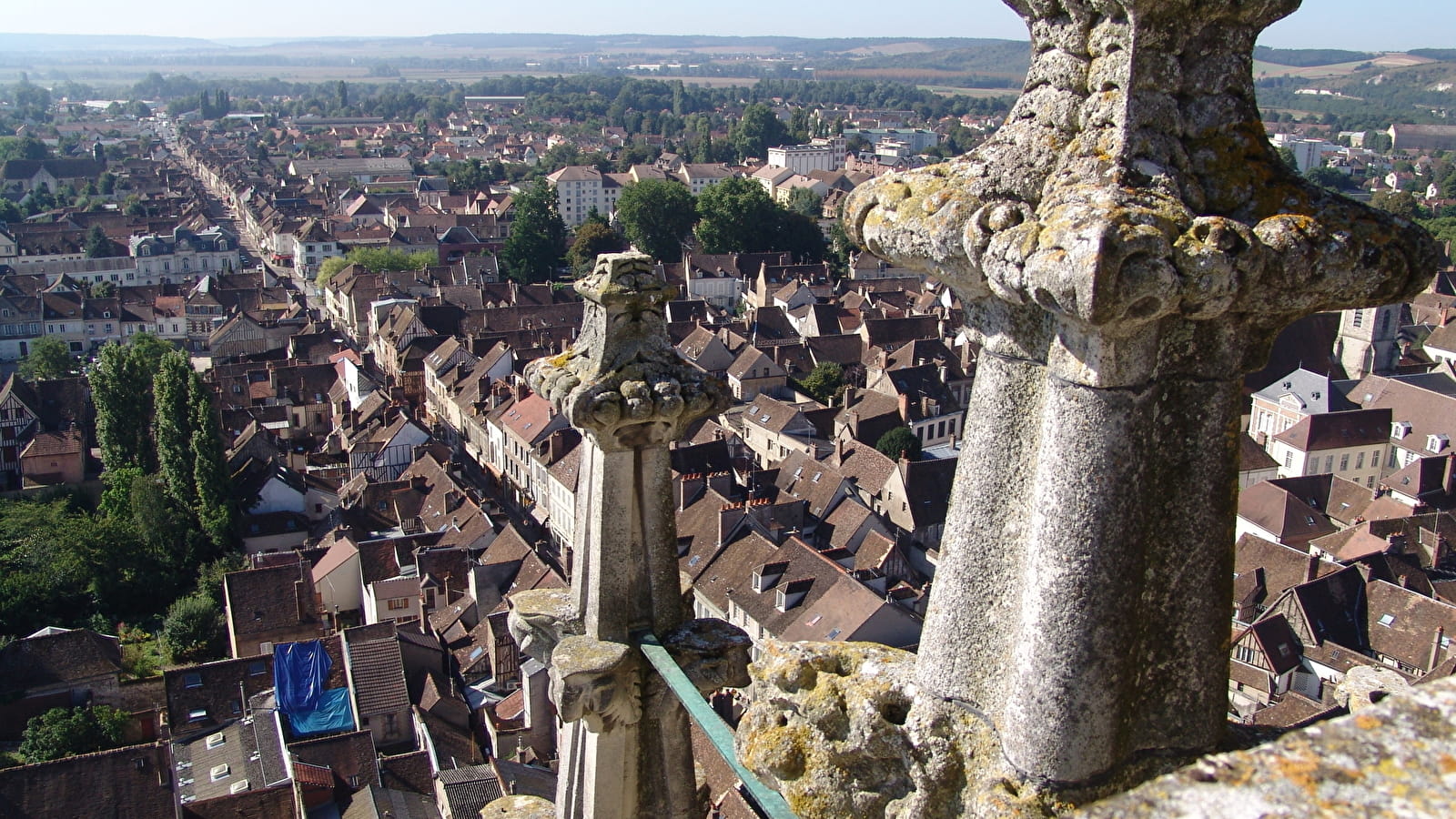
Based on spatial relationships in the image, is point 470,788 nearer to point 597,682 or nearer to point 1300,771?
point 597,682

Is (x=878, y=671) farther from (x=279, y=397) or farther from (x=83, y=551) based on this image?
(x=279, y=397)

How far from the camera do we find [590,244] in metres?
89.3

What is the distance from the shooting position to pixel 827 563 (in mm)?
31688

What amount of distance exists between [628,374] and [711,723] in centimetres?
144

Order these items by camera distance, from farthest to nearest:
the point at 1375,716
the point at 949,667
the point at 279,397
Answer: the point at 279,397, the point at 949,667, the point at 1375,716

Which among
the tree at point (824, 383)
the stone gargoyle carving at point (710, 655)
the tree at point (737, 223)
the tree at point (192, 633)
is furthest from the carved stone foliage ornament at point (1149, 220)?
the tree at point (737, 223)

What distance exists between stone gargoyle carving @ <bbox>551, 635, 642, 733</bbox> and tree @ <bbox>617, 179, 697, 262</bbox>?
91776 millimetres

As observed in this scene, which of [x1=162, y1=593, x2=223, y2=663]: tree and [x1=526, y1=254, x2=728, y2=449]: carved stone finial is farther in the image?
[x1=162, y1=593, x2=223, y2=663]: tree

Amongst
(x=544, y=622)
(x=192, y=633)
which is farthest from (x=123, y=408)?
(x=544, y=622)

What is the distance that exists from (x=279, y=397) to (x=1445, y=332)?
5834 centimetres

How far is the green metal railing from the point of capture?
3.55 m

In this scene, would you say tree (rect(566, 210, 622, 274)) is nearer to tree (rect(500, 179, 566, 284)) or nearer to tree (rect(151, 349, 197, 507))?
tree (rect(500, 179, 566, 284))

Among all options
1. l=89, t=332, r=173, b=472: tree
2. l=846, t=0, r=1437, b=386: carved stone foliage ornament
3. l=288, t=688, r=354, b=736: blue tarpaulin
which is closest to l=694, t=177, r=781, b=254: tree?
l=89, t=332, r=173, b=472: tree

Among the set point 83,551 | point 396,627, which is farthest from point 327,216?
point 396,627
